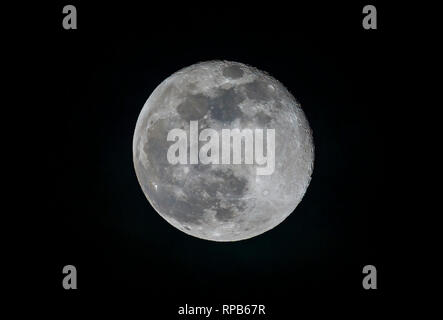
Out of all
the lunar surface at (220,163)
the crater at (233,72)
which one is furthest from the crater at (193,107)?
the crater at (233,72)

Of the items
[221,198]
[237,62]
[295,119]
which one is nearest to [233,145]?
[221,198]

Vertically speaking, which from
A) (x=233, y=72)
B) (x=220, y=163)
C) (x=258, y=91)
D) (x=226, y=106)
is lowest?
(x=220, y=163)

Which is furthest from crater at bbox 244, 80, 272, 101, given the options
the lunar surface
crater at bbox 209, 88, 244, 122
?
crater at bbox 209, 88, 244, 122

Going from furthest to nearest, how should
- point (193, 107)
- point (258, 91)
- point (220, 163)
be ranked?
point (258, 91) → point (193, 107) → point (220, 163)

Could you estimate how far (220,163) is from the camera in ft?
12.9

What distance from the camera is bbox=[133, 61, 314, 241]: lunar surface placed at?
399cm

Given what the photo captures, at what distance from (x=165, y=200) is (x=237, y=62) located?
1.54 meters

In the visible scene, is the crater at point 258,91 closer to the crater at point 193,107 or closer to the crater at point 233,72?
the crater at point 233,72

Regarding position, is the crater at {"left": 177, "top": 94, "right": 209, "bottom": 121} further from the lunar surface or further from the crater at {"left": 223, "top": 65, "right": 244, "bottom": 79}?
the crater at {"left": 223, "top": 65, "right": 244, "bottom": 79}

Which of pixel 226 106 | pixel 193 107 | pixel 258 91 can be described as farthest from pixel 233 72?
pixel 193 107

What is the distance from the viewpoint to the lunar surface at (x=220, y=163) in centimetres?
399

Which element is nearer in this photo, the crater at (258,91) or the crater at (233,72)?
the crater at (258,91)

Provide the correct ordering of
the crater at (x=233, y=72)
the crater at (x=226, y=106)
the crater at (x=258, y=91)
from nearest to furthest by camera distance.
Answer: the crater at (x=226, y=106), the crater at (x=258, y=91), the crater at (x=233, y=72)

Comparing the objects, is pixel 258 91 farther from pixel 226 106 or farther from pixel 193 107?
pixel 193 107
